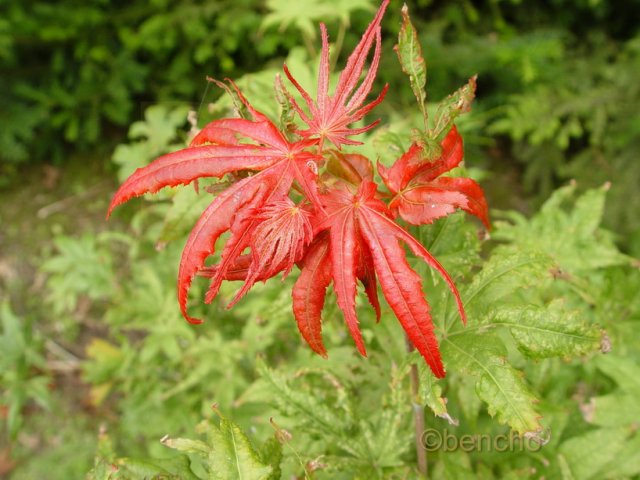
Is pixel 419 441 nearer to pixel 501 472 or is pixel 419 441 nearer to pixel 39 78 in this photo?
pixel 501 472

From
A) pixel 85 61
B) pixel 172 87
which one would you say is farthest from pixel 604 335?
pixel 85 61

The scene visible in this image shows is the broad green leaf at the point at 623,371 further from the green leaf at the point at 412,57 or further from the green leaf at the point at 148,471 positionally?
the green leaf at the point at 148,471

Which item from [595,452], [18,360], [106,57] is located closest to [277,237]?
[595,452]

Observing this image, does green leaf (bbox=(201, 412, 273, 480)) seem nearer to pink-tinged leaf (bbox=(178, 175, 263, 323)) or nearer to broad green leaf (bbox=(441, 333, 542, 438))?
pink-tinged leaf (bbox=(178, 175, 263, 323))

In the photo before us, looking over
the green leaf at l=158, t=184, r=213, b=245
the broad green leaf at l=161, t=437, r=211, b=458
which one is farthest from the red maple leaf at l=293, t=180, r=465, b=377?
the green leaf at l=158, t=184, r=213, b=245

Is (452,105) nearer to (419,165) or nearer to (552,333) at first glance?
(419,165)

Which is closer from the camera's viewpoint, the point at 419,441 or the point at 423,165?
the point at 423,165

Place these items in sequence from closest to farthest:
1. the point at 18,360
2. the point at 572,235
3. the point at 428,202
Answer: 1. the point at 428,202
2. the point at 572,235
3. the point at 18,360

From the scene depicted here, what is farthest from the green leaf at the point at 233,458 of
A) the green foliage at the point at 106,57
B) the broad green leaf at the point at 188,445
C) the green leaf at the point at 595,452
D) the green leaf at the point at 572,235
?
the green foliage at the point at 106,57
